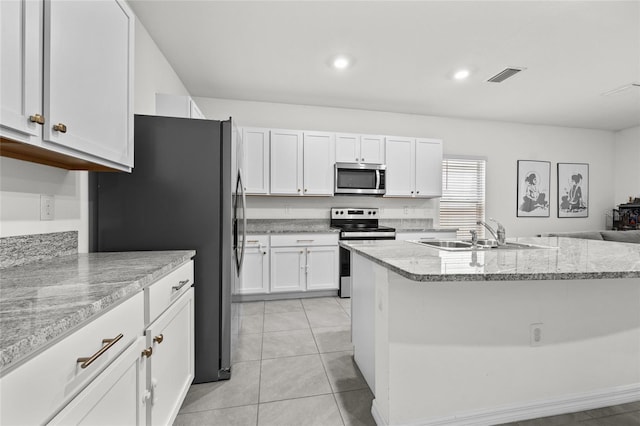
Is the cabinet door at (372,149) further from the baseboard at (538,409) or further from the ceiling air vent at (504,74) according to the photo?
the baseboard at (538,409)

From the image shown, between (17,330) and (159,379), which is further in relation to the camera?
(159,379)

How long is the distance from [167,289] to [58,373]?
0.69 m

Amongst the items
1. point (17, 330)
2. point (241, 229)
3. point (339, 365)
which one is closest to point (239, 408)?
point (339, 365)

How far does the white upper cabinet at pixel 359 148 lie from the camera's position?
410cm

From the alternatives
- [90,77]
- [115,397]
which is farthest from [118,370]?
[90,77]

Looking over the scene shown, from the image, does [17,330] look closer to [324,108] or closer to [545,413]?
[545,413]

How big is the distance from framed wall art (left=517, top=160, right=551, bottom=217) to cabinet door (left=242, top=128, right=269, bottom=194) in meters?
4.50

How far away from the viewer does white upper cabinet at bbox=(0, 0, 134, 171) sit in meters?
0.92

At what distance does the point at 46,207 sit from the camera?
144 cm

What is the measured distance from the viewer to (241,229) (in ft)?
7.61

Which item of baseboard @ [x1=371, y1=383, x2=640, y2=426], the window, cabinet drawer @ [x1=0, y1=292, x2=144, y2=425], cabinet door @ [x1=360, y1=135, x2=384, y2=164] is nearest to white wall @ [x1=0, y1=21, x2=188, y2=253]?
cabinet drawer @ [x1=0, y1=292, x2=144, y2=425]

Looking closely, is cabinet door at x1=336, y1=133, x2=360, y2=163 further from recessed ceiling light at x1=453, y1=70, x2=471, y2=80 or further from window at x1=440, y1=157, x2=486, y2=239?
window at x1=440, y1=157, x2=486, y2=239

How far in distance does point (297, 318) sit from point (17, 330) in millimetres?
2697

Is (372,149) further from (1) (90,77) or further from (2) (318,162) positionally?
(1) (90,77)
